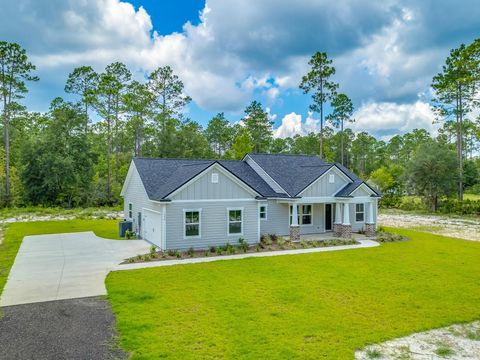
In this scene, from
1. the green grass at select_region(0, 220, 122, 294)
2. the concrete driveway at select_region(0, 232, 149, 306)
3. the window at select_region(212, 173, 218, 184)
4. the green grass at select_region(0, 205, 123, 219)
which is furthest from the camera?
the green grass at select_region(0, 205, 123, 219)

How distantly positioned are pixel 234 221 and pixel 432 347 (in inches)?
443

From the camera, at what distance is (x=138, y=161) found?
2072 centimetres

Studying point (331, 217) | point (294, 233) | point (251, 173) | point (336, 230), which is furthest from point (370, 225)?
point (251, 173)

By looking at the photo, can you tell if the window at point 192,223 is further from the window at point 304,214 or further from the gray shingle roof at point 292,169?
the window at point 304,214

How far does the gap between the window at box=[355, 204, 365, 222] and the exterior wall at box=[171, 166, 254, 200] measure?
858 centimetres

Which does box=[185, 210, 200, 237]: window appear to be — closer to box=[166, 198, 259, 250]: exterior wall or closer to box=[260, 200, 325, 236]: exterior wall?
box=[166, 198, 259, 250]: exterior wall

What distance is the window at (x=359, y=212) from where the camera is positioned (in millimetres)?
22219

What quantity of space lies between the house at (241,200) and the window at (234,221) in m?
0.05

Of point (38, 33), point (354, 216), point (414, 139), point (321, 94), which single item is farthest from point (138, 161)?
point (414, 139)

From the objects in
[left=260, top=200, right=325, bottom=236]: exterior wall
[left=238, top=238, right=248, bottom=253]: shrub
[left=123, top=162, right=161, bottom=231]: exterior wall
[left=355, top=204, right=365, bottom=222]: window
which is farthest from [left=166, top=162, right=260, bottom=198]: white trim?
[left=355, top=204, right=365, bottom=222]: window

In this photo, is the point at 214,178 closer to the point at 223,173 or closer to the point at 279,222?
the point at 223,173

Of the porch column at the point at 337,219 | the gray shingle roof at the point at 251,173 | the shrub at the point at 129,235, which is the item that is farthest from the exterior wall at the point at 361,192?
the shrub at the point at 129,235

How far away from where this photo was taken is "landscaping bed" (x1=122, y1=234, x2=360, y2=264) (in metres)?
14.7

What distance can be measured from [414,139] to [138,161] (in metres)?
75.1
